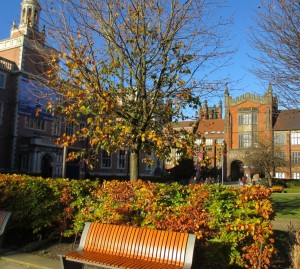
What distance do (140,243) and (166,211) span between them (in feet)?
4.08

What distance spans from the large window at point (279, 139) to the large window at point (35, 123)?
144 ft

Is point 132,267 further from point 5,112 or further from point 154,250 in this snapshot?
point 5,112

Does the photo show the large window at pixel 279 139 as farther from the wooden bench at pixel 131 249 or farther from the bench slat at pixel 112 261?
the bench slat at pixel 112 261

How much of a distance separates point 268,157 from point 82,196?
43.2 metres

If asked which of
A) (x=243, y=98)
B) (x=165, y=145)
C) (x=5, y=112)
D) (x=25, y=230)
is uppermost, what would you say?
(x=243, y=98)

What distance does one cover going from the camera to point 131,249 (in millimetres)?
5117

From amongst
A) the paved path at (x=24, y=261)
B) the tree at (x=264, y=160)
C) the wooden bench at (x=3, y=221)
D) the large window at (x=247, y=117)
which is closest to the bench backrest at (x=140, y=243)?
the paved path at (x=24, y=261)

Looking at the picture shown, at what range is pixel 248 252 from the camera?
17.8 ft

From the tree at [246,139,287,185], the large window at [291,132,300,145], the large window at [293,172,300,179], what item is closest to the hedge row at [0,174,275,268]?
the tree at [246,139,287,185]

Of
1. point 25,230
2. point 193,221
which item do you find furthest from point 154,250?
point 25,230

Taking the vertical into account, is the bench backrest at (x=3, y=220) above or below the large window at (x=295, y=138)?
below

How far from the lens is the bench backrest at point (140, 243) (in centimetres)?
473

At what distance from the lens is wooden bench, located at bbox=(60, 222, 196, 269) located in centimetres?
467

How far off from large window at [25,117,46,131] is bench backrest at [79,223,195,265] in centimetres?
3613
